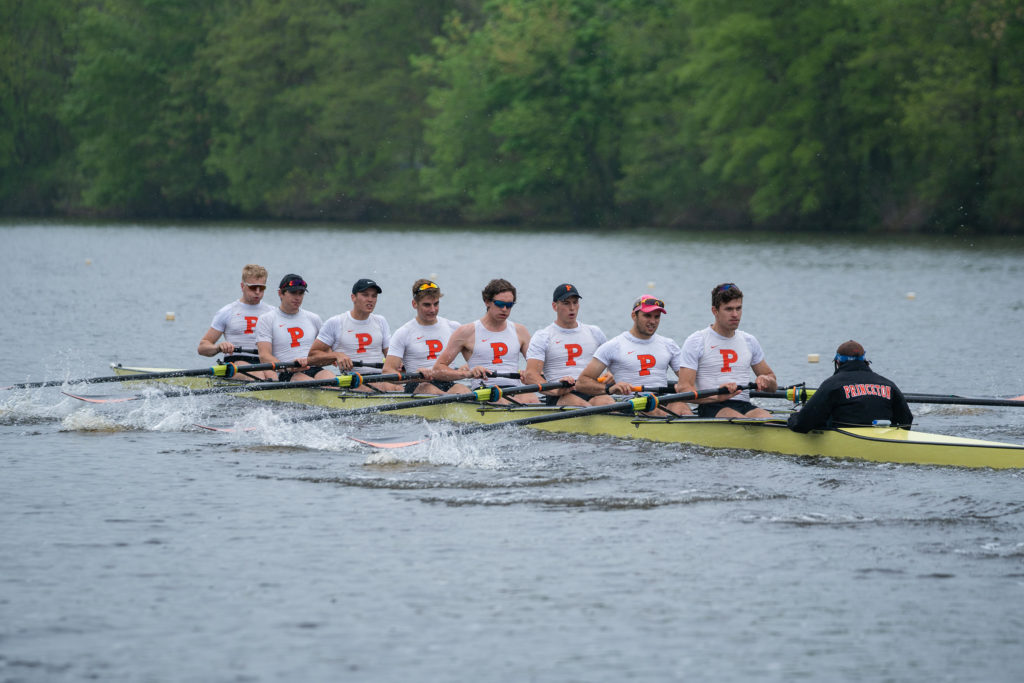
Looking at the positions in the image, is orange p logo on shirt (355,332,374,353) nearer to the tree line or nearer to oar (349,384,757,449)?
oar (349,384,757,449)

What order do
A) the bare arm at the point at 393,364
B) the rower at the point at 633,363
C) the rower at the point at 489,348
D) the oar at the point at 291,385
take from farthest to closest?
the bare arm at the point at 393,364, the oar at the point at 291,385, the rower at the point at 489,348, the rower at the point at 633,363

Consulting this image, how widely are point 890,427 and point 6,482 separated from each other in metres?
6.78

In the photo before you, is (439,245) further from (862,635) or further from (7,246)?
(862,635)

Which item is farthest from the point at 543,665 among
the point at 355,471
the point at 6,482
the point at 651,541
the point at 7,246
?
the point at 7,246

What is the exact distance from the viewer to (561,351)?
12734 mm

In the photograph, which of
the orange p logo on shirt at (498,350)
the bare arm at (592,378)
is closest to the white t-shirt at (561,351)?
the bare arm at (592,378)

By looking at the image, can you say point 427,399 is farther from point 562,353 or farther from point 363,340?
point 363,340

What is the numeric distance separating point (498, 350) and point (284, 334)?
2.79 m

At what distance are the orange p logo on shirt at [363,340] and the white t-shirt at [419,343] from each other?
26.1 inches

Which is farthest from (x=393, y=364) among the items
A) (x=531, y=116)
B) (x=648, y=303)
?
(x=531, y=116)

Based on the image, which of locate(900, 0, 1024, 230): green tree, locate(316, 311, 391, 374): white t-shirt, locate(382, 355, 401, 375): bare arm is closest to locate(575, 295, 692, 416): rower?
locate(382, 355, 401, 375): bare arm

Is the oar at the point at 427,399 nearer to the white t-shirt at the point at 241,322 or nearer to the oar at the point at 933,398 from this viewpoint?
the white t-shirt at the point at 241,322

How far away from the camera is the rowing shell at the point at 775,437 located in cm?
1038

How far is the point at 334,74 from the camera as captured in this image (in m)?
70.1
